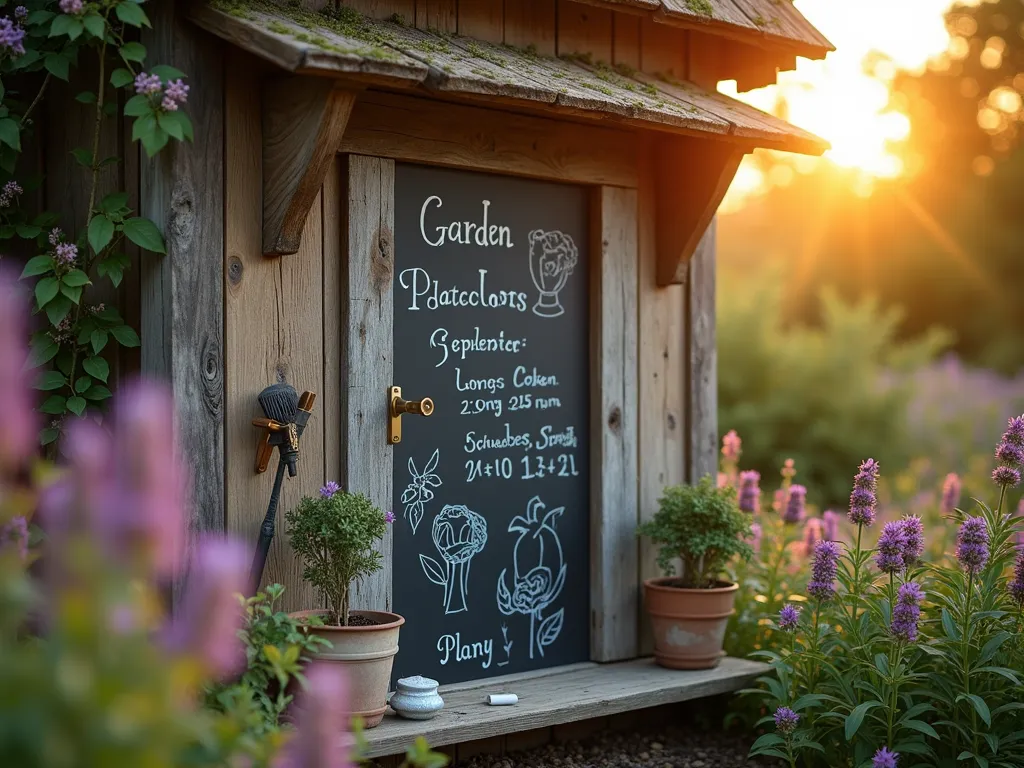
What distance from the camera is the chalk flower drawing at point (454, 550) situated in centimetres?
427

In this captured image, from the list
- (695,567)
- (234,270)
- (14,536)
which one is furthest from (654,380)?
(14,536)

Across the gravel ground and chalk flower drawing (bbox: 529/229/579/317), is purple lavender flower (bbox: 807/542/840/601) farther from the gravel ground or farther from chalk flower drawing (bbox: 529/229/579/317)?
chalk flower drawing (bbox: 529/229/579/317)

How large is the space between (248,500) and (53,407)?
669mm

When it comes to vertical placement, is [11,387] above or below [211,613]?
above

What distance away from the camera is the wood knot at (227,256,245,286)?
3.62m

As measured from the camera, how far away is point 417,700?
380cm

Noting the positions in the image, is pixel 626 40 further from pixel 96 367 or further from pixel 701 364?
pixel 96 367

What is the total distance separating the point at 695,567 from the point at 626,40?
2.28 metres

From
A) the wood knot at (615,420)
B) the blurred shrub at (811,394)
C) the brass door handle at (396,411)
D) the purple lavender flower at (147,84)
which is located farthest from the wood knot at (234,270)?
the blurred shrub at (811,394)

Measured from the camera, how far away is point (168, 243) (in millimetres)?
3475

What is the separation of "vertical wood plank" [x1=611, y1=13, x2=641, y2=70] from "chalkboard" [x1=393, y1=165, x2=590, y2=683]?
62cm

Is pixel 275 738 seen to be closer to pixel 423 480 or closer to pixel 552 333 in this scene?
pixel 423 480

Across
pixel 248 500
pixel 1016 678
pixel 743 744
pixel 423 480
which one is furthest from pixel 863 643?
pixel 248 500

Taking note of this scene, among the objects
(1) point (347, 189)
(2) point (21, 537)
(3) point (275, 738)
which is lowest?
(3) point (275, 738)
